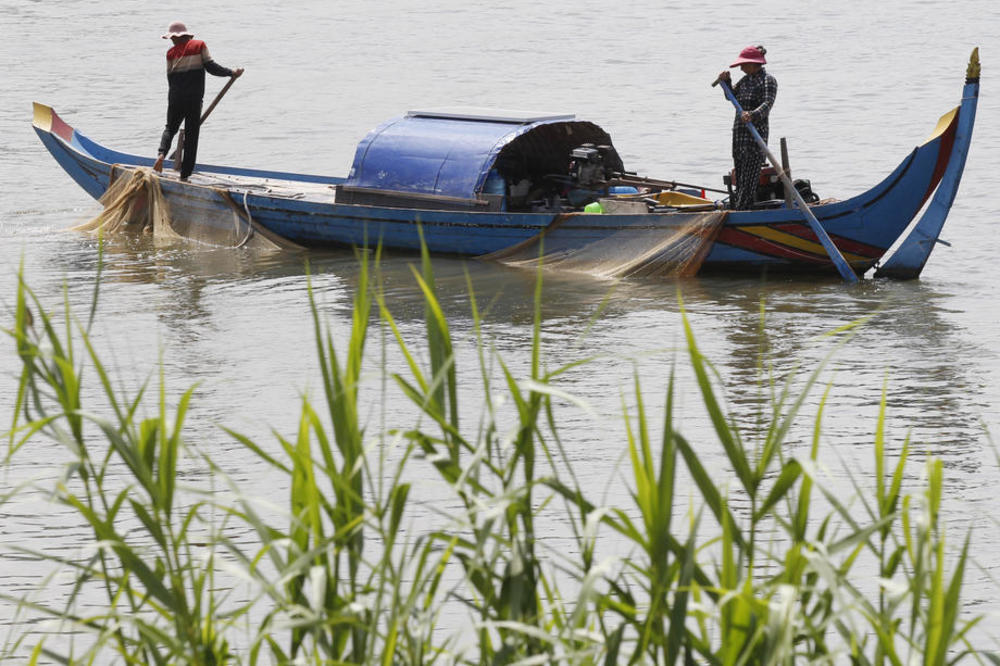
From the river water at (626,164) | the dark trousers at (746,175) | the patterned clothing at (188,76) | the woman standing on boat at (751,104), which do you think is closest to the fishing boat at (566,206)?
the dark trousers at (746,175)

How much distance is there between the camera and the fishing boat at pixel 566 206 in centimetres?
1094

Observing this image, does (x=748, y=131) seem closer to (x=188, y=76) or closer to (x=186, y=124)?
(x=188, y=76)

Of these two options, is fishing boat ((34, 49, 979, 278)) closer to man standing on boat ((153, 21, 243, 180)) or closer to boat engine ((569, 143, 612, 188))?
boat engine ((569, 143, 612, 188))

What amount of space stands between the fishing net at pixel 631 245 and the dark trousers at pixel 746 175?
0.32 meters

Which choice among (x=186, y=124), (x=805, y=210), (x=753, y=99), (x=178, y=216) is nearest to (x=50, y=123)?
(x=178, y=216)

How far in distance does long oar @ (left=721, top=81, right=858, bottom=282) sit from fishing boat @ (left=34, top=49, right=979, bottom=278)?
3 centimetres

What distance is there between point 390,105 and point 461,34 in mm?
7271

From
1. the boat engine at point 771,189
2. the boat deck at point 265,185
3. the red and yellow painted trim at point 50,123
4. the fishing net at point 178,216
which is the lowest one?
the fishing net at point 178,216

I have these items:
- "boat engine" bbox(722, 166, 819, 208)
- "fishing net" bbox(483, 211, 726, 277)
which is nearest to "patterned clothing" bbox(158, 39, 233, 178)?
"fishing net" bbox(483, 211, 726, 277)

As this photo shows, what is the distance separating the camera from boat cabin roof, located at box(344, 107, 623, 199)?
38.7 feet

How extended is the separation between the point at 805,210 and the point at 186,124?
19.2 ft

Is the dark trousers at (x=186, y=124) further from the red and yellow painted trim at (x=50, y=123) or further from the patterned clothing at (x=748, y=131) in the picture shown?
the patterned clothing at (x=748, y=131)

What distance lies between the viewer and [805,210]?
1089 centimetres

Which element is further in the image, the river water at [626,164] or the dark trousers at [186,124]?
the dark trousers at [186,124]
